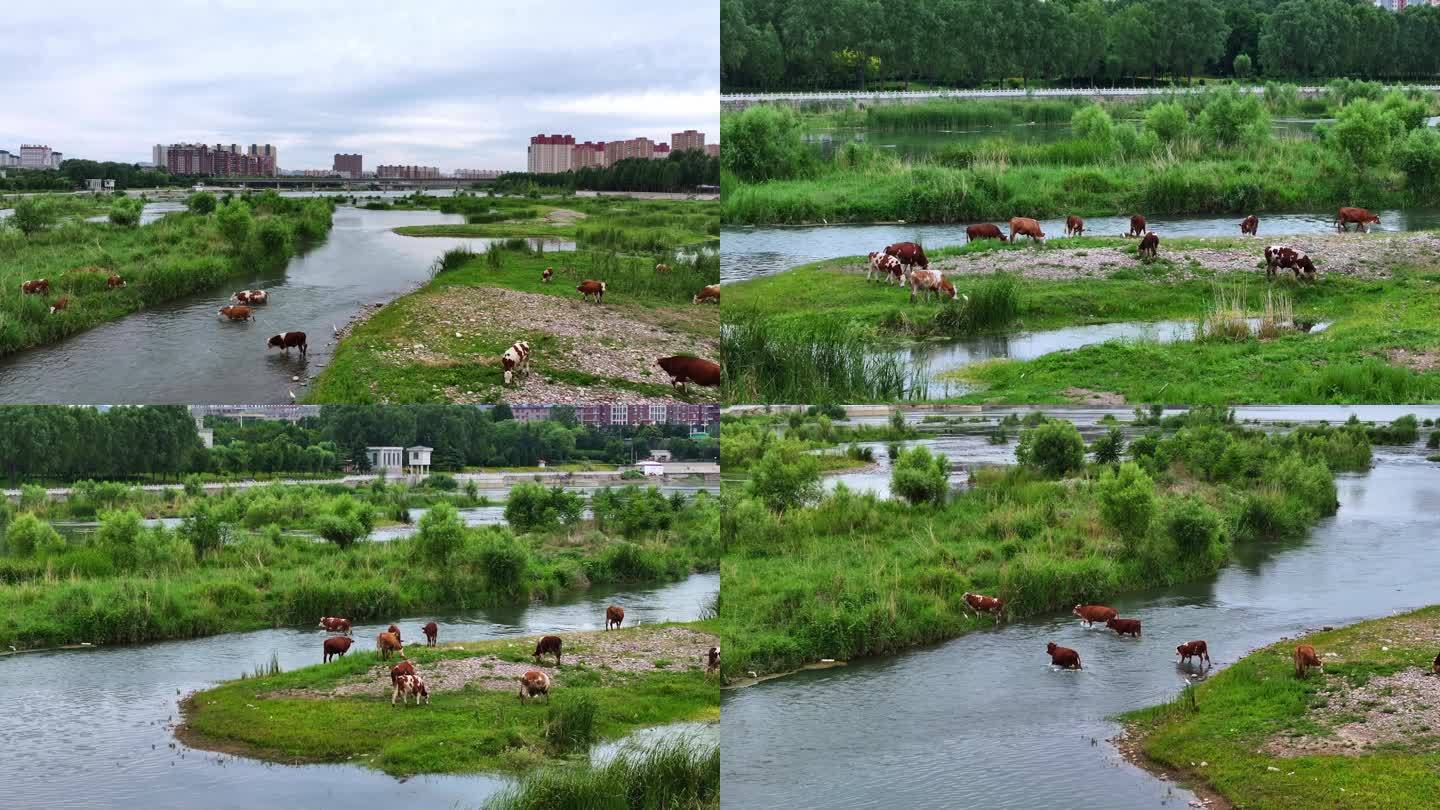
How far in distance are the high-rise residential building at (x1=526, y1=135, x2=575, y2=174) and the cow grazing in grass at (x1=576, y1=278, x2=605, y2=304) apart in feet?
3.38

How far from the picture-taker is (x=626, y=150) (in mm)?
11016

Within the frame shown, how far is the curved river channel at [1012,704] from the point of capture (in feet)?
54.3

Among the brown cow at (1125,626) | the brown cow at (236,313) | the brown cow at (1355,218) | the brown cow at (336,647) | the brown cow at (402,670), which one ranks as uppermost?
the brown cow at (1355,218)

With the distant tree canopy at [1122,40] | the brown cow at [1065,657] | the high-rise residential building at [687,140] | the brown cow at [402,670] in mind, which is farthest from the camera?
the distant tree canopy at [1122,40]

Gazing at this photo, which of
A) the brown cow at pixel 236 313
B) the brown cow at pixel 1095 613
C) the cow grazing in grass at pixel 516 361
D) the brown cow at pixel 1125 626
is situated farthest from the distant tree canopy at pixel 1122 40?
the cow grazing in grass at pixel 516 361

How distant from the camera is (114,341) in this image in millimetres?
11000

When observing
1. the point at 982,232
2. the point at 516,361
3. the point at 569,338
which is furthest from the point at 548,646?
the point at 516,361

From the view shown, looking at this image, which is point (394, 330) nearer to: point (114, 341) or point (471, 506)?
point (114, 341)

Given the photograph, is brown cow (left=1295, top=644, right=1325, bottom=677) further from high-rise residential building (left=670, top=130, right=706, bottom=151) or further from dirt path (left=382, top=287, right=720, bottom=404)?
high-rise residential building (left=670, top=130, right=706, bottom=151)

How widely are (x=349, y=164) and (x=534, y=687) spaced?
8.59 m

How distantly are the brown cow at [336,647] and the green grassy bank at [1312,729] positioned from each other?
38.2 feet

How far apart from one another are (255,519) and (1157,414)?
18406mm

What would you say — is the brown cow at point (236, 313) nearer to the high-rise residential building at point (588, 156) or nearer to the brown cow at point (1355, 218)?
the high-rise residential building at point (588, 156)

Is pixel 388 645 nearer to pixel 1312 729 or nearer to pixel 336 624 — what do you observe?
pixel 336 624
